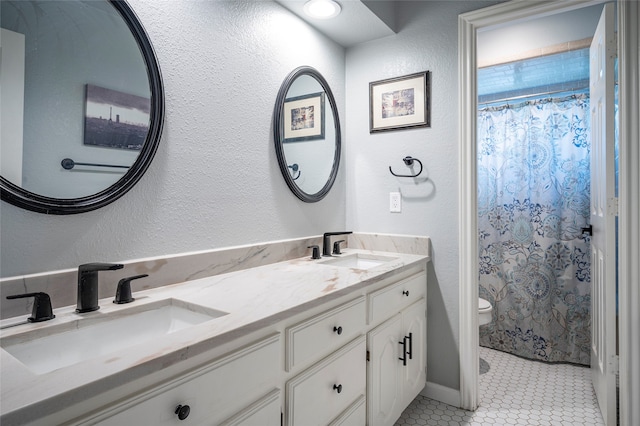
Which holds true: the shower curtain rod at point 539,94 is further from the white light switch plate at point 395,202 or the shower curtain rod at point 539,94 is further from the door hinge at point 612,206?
the white light switch plate at point 395,202

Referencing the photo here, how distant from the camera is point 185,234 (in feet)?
4.66

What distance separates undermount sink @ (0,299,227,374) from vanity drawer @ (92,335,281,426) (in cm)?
12

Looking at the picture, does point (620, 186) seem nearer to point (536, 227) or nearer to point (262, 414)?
point (536, 227)

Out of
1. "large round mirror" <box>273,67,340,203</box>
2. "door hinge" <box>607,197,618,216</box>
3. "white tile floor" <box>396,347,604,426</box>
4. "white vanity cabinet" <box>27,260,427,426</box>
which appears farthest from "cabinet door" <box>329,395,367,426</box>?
"door hinge" <box>607,197,618,216</box>

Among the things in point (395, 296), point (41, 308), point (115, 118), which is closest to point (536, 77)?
point (395, 296)

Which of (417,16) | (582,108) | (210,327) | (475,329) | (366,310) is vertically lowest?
(475,329)

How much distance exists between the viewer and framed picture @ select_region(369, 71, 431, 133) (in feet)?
6.96

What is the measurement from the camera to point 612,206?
177cm

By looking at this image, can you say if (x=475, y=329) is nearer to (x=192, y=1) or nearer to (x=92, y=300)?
(x=92, y=300)

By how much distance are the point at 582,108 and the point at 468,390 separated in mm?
2020

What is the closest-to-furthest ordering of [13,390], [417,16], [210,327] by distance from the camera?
[13,390]
[210,327]
[417,16]

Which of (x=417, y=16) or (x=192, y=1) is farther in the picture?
(x=417, y=16)

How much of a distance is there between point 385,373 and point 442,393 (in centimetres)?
69

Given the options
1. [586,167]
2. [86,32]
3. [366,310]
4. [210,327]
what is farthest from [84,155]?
[586,167]
